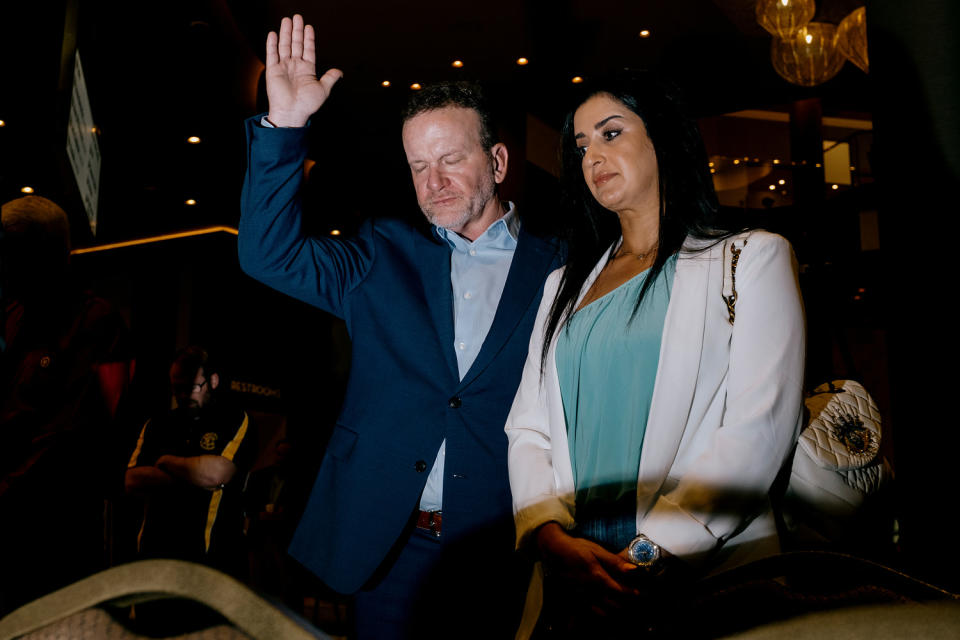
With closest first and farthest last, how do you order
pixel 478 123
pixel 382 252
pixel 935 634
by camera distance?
pixel 935 634
pixel 382 252
pixel 478 123

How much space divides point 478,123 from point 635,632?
1.55m

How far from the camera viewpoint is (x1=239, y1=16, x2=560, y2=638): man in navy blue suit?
4.84 ft

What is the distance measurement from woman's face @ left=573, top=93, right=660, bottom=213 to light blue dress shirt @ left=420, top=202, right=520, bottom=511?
35 cm

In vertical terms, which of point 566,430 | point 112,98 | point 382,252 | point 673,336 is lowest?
point 566,430

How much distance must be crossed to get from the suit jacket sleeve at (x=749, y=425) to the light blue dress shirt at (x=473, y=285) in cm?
57

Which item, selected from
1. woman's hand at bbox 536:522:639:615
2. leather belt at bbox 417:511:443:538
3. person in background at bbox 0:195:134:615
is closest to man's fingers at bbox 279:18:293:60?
person in background at bbox 0:195:134:615

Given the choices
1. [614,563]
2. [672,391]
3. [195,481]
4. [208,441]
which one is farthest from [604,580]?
[208,441]

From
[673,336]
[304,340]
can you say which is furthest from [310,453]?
[673,336]

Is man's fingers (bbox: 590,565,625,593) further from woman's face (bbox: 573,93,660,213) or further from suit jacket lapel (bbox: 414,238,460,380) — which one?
woman's face (bbox: 573,93,660,213)

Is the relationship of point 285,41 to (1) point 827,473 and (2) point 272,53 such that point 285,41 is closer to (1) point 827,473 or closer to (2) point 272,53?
(2) point 272,53

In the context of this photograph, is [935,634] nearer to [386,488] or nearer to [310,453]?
[386,488]

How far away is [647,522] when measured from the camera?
108 centimetres

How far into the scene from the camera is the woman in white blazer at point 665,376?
1070 millimetres

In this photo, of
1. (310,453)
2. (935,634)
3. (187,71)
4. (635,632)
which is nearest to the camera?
(935,634)
